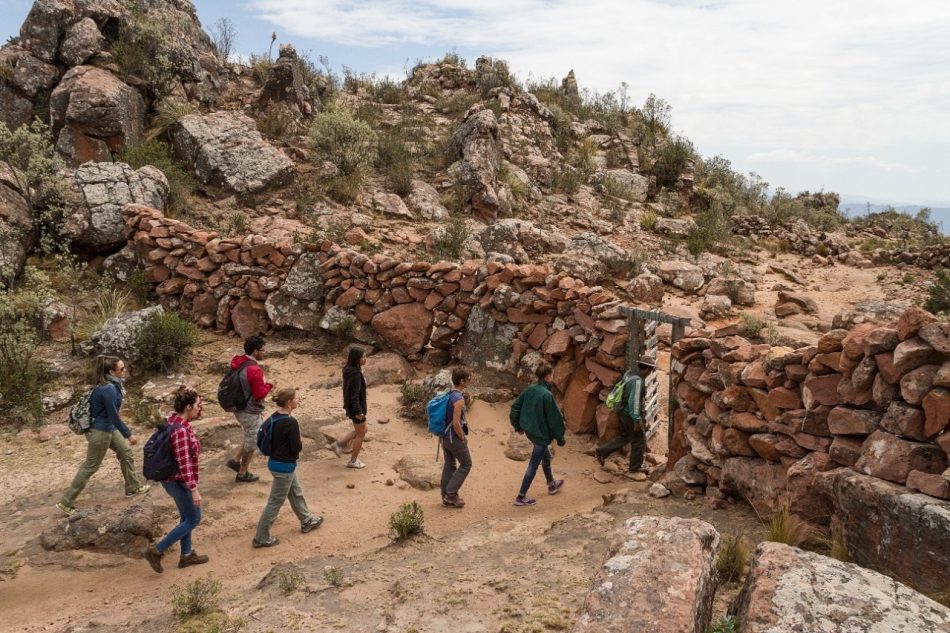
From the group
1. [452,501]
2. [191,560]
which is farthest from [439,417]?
[191,560]

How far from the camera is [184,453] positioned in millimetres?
5047

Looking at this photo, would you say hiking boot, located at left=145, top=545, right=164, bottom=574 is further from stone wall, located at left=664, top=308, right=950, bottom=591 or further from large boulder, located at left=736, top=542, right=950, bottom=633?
stone wall, located at left=664, top=308, right=950, bottom=591

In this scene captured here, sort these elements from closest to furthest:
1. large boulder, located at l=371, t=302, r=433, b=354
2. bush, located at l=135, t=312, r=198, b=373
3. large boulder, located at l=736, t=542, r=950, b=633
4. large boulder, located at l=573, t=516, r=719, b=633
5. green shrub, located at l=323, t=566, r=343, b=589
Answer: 1. large boulder, located at l=736, t=542, r=950, b=633
2. large boulder, located at l=573, t=516, r=719, b=633
3. green shrub, located at l=323, t=566, r=343, b=589
4. bush, located at l=135, t=312, r=198, b=373
5. large boulder, located at l=371, t=302, r=433, b=354

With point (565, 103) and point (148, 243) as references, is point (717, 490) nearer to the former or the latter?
point (148, 243)

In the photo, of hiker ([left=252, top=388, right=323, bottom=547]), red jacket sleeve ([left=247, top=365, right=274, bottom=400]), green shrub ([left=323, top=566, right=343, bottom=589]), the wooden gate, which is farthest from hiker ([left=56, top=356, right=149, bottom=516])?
the wooden gate

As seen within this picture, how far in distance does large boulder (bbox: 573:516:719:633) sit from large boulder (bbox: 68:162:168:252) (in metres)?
11.1

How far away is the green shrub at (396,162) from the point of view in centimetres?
1567

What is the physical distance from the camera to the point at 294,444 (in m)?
5.45

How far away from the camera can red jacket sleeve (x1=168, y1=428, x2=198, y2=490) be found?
16.4 feet

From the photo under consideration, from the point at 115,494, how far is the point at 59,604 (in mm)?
1816

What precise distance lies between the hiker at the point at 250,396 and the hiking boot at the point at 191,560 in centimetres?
149

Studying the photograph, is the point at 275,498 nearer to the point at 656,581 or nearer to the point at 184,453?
the point at 184,453

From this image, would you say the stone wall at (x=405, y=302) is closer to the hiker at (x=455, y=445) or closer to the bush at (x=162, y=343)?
the bush at (x=162, y=343)

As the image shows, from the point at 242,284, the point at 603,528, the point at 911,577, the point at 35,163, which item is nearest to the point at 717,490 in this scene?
the point at 603,528
